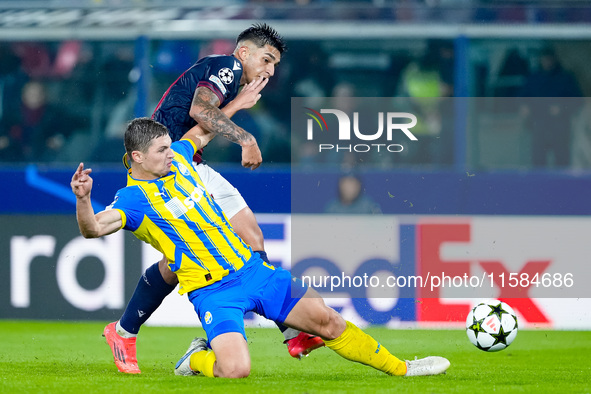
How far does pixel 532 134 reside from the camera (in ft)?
27.1

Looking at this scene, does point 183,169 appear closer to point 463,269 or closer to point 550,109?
point 463,269

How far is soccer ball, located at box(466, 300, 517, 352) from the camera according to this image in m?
5.56

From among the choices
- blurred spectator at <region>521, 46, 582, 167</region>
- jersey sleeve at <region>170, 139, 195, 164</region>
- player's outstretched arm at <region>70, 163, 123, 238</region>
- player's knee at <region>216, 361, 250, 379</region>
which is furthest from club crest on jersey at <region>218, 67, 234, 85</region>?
blurred spectator at <region>521, 46, 582, 167</region>

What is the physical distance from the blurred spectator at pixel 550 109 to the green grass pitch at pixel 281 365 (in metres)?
1.55

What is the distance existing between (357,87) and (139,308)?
147 inches

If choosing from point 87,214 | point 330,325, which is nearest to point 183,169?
point 87,214

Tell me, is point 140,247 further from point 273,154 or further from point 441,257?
point 441,257

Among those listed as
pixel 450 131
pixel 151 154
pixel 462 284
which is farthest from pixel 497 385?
pixel 450 131

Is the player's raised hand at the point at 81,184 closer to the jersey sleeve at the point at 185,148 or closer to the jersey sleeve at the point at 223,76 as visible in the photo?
the jersey sleeve at the point at 185,148

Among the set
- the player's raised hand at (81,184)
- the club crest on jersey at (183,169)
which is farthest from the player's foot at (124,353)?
the player's raised hand at (81,184)

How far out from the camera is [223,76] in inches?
219

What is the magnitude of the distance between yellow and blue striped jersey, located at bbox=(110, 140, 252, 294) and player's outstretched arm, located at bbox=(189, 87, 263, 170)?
35cm

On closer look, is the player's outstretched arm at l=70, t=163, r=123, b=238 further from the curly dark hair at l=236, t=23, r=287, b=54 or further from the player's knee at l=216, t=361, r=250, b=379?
the curly dark hair at l=236, t=23, r=287, b=54

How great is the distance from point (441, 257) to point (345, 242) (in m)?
0.83
